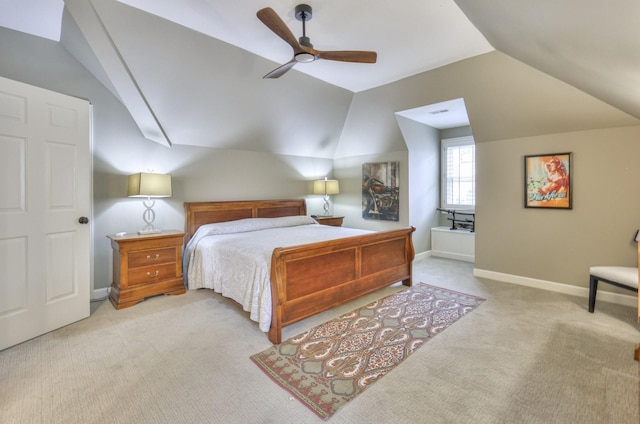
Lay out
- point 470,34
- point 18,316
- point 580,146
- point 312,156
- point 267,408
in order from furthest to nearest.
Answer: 1. point 312,156
2. point 580,146
3. point 470,34
4. point 18,316
5. point 267,408

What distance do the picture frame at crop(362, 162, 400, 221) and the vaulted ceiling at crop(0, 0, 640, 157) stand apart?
1.67 meters

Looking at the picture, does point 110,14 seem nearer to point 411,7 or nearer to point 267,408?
point 411,7

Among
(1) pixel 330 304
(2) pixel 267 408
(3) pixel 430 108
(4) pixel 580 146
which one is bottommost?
(2) pixel 267 408

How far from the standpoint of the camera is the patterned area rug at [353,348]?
6.61ft

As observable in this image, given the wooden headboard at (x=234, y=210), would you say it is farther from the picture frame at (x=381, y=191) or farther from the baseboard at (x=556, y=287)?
the baseboard at (x=556, y=287)

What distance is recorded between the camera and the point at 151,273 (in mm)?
3590

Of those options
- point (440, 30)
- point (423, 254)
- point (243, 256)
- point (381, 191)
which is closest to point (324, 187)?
point (381, 191)

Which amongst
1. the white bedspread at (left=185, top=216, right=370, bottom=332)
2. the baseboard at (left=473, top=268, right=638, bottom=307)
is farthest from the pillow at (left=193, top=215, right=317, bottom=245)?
the baseboard at (left=473, top=268, right=638, bottom=307)

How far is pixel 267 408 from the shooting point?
1.83m

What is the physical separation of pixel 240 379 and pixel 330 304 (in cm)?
122

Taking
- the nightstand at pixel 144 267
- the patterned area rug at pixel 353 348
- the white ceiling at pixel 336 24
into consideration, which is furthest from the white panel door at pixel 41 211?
the patterned area rug at pixel 353 348

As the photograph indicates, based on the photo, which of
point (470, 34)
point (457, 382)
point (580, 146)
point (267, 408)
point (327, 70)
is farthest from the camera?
point (327, 70)

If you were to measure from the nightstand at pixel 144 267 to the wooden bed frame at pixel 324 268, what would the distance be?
2.17 feet

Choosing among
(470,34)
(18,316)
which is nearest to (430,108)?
(470,34)
